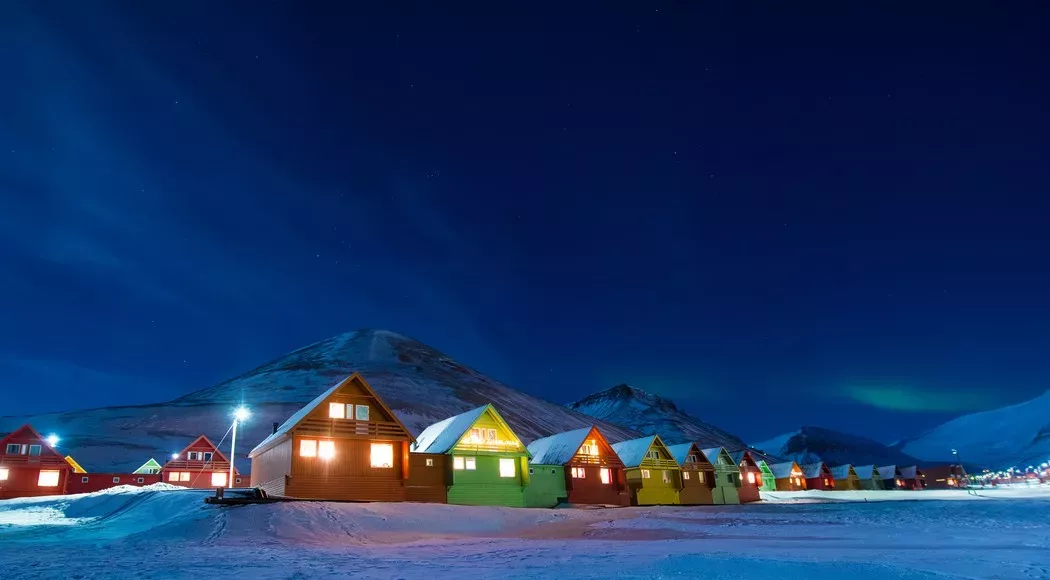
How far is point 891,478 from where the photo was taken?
142 m

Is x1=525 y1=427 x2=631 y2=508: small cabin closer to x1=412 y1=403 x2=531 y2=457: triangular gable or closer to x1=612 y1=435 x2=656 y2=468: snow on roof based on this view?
x1=612 y1=435 x2=656 y2=468: snow on roof

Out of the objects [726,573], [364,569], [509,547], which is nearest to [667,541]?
[509,547]

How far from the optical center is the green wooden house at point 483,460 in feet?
161

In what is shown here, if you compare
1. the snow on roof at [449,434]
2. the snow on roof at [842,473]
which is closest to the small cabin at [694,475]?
the snow on roof at [449,434]

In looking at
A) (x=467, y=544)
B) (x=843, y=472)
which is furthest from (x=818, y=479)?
(x=467, y=544)

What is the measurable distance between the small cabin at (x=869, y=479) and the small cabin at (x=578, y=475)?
331 ft

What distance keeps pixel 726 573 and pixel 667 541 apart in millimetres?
9686

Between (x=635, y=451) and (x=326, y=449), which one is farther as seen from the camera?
(x=635, y=451)

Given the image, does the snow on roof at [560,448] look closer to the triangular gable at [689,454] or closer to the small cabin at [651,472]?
the small cabin at [651,472]

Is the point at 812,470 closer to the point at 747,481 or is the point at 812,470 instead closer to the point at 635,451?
the point at 747,481

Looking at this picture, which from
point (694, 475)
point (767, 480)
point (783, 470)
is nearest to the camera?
point (694, 475)

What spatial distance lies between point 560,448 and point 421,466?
2054 cm

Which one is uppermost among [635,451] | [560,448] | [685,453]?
[560,448]

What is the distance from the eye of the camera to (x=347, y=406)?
1702 inches
